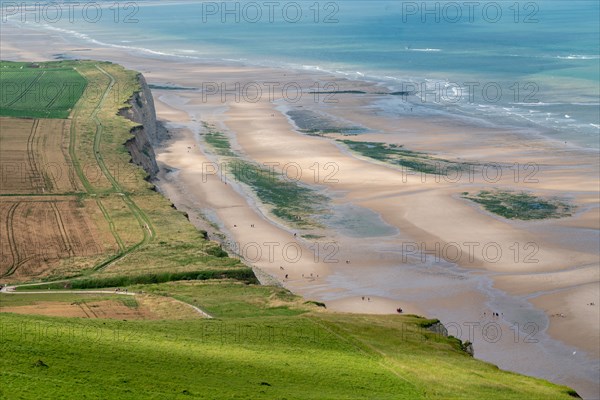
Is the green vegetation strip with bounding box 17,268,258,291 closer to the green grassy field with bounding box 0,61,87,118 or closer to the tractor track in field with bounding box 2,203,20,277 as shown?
the tractor track in field with bounding box 2,203,20,277

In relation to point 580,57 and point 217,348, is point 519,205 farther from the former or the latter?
point 580,57

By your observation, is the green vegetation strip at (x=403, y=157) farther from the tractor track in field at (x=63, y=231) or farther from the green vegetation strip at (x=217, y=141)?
the tractor track in field at (x=63, y=231)

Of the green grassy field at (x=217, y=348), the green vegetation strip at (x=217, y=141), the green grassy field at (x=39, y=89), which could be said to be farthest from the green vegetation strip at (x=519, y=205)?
the green grassy field at (x=39, y=89)

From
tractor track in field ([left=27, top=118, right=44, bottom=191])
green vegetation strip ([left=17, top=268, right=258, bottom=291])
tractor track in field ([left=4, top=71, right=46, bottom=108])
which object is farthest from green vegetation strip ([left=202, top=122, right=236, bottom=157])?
green vegetation strip ([left=17, top=268, right=258, bottom=291])

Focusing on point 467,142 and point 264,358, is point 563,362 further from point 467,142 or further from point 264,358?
point 467,142

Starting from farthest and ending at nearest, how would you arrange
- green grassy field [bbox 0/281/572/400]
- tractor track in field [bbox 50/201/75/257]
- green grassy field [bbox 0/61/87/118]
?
green grassy field [bbox 0/61/87/118] → tractor track in field [bbox 50/201/75/257] → green grassy field [bbox 0/281/572/400]

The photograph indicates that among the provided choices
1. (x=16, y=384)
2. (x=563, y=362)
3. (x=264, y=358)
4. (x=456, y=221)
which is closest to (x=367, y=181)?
(x=456, y=221)
